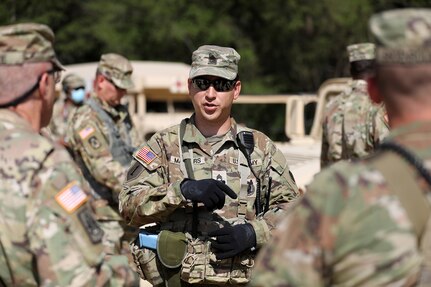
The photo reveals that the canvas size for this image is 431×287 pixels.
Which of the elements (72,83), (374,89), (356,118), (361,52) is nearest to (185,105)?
(72,83)

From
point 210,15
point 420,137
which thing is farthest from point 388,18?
point 210,15

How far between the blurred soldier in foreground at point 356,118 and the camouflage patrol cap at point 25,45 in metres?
3.41

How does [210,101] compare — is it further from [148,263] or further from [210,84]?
[148,263]

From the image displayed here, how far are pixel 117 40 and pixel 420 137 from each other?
25.9m

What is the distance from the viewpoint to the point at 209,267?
3.84 meters

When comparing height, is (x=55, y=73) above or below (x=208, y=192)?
above

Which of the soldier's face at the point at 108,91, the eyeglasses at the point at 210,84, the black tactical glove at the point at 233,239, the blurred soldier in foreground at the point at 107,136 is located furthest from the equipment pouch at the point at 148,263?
the soldier's face at the point at 108,91

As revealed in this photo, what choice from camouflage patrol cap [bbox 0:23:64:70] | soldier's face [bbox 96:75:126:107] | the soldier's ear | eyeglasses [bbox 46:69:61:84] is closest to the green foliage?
soldier's face [bbox 96:75:126:107]

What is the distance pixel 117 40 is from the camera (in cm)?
2775

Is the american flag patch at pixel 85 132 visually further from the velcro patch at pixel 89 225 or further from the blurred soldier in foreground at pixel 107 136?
the velcro patch at pixel 89 225

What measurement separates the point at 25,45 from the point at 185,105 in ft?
61.9

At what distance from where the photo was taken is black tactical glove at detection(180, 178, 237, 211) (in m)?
3.63

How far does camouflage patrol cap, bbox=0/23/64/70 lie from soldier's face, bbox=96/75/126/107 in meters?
3.80

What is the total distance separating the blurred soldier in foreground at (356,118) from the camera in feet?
19.7
